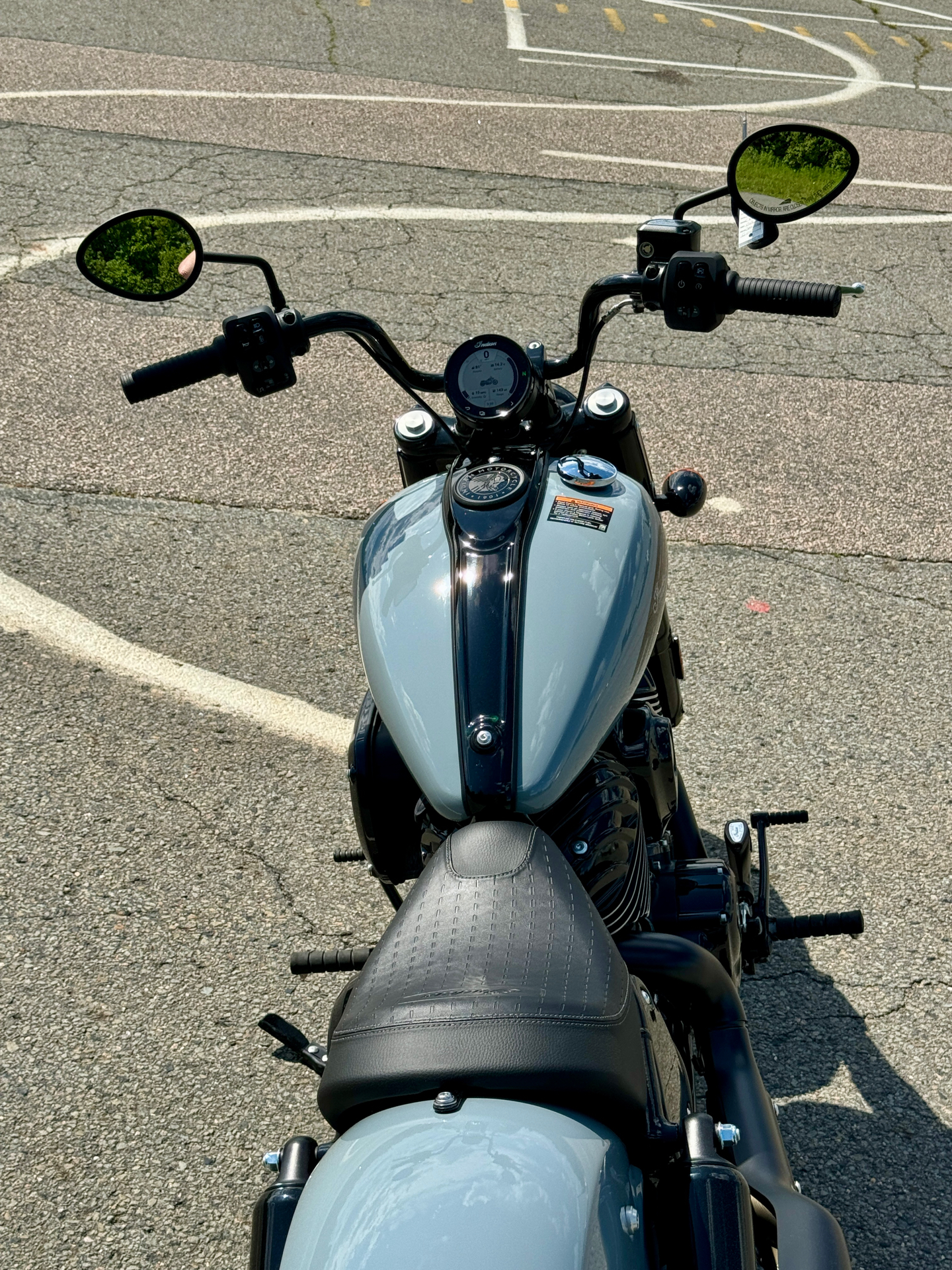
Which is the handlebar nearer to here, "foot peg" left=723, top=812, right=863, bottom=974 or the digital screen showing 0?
the digital screen showing 0

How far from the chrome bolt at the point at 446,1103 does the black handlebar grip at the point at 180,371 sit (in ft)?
5.02

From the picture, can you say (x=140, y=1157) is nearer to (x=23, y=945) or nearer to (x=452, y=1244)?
(x=23, y=945)

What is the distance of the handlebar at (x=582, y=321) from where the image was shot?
2.32m

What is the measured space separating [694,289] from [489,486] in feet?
2.06

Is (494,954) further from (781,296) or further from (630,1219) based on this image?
(781,296)

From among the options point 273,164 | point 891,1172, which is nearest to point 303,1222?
point 891,1172

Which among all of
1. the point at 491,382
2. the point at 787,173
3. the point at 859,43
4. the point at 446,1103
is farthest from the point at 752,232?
the point at 859,43

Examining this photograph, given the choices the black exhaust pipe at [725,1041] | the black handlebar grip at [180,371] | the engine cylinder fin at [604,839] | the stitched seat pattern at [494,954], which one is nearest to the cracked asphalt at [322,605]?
the black exhaust pipe at [725,1041]

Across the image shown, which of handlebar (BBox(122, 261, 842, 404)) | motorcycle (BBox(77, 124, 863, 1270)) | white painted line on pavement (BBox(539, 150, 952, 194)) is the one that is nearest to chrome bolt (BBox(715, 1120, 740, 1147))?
motorcycle (BBox(77, 124, 863, 1270))

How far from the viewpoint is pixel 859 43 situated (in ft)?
43.0

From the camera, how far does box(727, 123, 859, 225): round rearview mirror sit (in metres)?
2.33

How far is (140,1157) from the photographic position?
2.48m

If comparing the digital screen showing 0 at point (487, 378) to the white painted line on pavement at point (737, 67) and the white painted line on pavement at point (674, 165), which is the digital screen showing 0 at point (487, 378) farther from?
the white painted line on pavement at point (737, 67)

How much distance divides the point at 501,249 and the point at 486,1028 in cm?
634
